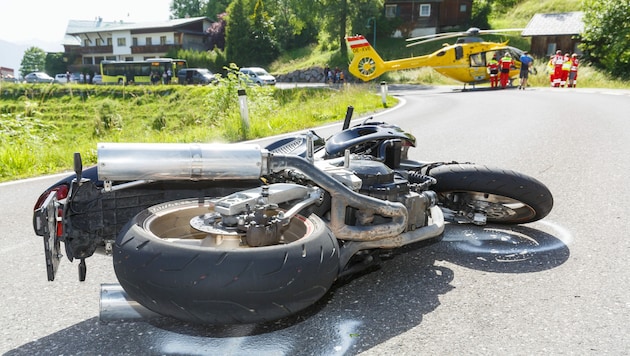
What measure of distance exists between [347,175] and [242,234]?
812 millimetres

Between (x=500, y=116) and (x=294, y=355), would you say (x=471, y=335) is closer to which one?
(x=294, y=355)

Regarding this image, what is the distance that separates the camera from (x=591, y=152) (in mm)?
8016

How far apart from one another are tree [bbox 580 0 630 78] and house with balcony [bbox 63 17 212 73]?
5295 centimetres

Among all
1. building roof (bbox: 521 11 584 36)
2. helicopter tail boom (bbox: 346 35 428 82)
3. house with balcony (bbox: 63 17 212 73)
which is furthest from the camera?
house with balcony (bbox: 63 17 212 73)

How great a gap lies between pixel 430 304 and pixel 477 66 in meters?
26.0

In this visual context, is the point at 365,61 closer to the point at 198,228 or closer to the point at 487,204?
the point at 487,204

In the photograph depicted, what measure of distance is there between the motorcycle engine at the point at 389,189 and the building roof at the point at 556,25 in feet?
148

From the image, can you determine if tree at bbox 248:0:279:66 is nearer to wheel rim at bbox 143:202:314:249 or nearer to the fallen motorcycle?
the fallen motorcycle

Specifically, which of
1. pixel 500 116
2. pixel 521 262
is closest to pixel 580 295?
pixel 521 262

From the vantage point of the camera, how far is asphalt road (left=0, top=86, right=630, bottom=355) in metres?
2.58

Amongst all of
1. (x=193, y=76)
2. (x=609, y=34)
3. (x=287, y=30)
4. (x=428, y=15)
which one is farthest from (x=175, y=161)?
(x=287, y=30)

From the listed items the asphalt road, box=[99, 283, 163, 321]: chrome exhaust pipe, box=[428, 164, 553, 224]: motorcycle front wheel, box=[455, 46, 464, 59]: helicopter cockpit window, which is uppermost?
box=[455, 46, 464, 59]: helicopter cockpit window

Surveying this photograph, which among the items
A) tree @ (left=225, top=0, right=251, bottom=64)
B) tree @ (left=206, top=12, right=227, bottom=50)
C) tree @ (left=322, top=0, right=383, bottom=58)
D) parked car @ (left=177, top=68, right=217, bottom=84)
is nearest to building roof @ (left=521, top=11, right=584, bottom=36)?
tree @ (left=322, top=0, right=383, bottom=58)

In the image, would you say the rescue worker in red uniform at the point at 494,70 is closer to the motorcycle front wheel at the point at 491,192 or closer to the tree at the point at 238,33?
the motorcycle front wheel at the point at 491,192
